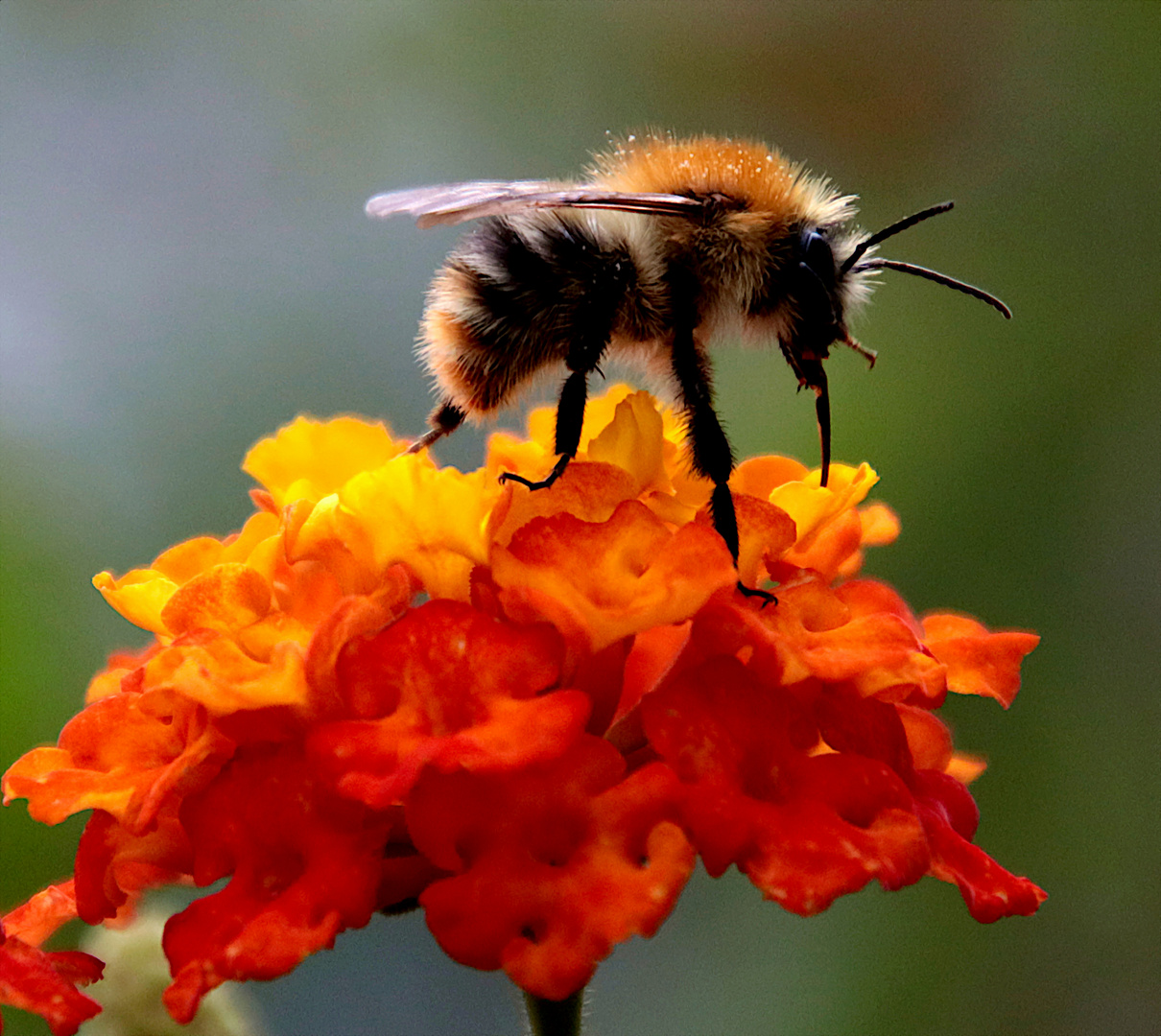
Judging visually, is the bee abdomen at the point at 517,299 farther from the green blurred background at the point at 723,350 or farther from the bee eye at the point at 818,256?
the green blurred background at the point at 723,350

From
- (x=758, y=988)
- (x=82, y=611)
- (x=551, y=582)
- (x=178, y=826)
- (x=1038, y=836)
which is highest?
(x=551, y=582)

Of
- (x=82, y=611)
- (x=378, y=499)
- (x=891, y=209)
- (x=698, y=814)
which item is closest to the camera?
(x=698, y=814)

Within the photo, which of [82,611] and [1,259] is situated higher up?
[1,259]

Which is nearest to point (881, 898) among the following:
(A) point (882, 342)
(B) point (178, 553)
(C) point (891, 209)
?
(A) point (882, 342)

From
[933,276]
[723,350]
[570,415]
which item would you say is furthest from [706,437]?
[723,350]

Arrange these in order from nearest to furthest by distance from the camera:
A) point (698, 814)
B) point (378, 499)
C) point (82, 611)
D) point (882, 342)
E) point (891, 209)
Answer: point (698, 814)
point (378, 499)
point (82, 611)
point (882, 342)
point (891, 209)

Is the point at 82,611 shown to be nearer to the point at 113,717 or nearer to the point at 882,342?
the point at 113,717

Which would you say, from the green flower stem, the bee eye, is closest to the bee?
the bee eye
